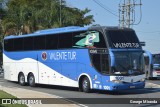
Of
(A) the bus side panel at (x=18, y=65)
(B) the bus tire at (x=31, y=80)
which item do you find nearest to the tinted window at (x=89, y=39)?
(A) the bus side panel at (x=18, y=65)

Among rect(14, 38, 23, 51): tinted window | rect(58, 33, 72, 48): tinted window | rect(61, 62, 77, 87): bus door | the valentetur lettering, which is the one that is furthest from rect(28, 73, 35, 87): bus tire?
rect(58, 33, 72, 48): tinted window

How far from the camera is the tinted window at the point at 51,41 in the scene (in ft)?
86.6

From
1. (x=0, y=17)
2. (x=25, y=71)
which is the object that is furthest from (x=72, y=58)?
(x=0, y=17)

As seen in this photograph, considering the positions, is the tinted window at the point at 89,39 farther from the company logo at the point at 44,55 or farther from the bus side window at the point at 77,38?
the company logo at the point at 44,55

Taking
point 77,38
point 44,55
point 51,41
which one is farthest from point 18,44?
point 77,38

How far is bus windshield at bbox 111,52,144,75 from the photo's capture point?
72.9ft

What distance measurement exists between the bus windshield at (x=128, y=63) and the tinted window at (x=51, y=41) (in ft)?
17.4

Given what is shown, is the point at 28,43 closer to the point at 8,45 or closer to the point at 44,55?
the point at 44,55

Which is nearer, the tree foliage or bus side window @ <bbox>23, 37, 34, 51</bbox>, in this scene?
bus side window @ <bbox>23, 37, 34, 51</bbox>

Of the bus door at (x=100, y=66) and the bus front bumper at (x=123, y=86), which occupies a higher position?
the bus door at (x=100, y=66)

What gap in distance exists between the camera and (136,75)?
22.7 metres

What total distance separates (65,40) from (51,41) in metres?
1.58

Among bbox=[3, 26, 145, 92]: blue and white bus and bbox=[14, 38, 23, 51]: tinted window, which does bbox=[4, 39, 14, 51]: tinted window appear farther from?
bbox=[3, 26, 145, 92]: blue and white bus

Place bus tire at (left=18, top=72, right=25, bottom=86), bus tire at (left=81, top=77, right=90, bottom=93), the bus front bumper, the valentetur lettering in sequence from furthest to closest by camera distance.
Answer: bus tire at (left=18, top=72, right=25, bottom=86) < the valentetur lettering < bus tire at (left=81, top=77, right=90, bottom=93) < the bus front bumper
